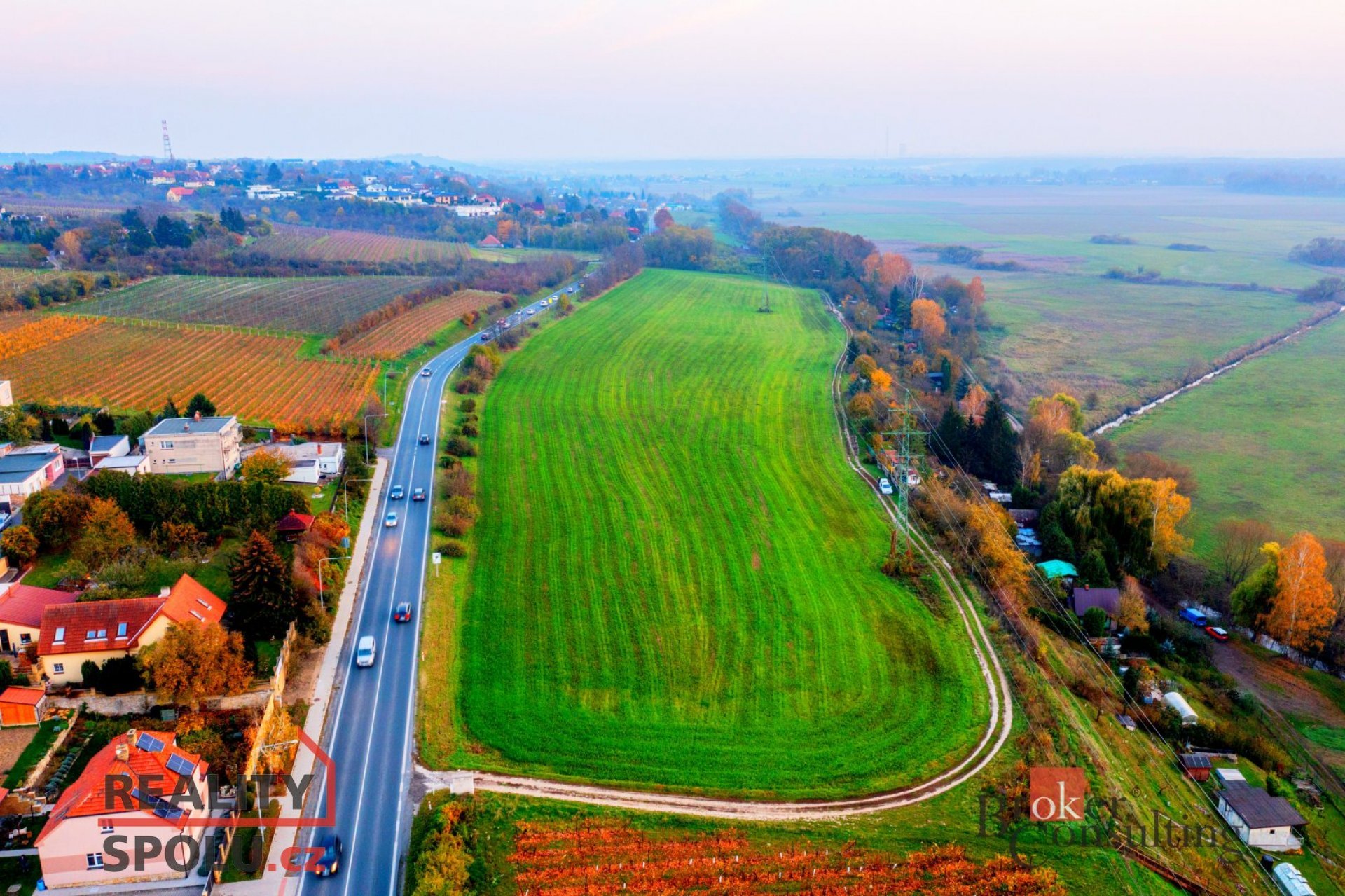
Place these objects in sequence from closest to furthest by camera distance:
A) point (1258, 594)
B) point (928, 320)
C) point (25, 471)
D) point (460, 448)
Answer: point (1258, 594)
point (25, 471)
point (460, 448)
point (928, 320)

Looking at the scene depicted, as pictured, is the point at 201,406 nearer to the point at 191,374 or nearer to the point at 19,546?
the point at 191,374

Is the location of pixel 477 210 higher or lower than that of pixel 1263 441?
higher

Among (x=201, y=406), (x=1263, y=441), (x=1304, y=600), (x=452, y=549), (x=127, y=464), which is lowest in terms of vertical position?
(x=1263, y=441)

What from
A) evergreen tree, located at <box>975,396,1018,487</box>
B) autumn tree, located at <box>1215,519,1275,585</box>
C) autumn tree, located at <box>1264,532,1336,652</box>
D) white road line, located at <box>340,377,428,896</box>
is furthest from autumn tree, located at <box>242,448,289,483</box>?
autumn tree, located at <box>1215,519,1275,585</box>

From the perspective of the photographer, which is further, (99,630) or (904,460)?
(904,460)

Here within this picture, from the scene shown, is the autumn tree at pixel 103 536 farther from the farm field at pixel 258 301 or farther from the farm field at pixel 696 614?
the farm field at pixel 258 301

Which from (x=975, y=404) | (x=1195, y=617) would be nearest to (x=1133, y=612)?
(x=1195, y=617)
